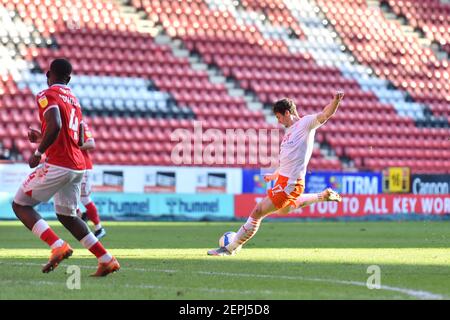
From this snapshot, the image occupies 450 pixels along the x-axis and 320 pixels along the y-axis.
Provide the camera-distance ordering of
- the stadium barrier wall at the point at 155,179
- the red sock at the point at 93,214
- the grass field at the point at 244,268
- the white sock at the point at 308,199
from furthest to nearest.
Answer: the stadium barrier wall at the point at 155,179
the red sock at the point at 93,214
the white sock at the point at 308,199
the grass field at the point at 244,268

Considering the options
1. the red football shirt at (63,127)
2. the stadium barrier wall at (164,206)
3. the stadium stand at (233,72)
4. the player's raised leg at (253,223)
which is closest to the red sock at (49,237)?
the red football shirt at (63,127)

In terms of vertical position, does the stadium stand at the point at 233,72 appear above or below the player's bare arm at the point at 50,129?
above

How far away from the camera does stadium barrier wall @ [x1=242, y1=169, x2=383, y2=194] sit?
28656 mm

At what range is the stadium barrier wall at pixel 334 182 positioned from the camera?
94.0ft

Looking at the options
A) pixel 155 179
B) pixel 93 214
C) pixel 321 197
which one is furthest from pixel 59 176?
pixel 155 179

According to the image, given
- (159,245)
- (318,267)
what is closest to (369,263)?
(318,267)

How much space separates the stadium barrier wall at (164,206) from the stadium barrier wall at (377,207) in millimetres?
837

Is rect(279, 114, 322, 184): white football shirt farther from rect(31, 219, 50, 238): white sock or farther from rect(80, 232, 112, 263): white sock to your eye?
rect(31, 219, 50, 238): white sock

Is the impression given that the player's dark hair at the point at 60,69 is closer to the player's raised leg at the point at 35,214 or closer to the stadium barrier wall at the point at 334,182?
the player's raised leg at the point at 35,214

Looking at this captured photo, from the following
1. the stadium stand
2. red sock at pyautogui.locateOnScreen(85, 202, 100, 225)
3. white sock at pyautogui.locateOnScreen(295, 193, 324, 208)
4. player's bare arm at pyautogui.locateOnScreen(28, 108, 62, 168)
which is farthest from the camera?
the stadium stand

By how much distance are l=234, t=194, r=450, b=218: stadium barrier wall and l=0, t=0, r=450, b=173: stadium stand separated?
955 mm

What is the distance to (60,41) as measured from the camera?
32.5m

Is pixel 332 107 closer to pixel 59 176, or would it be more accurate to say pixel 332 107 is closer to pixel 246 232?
pixel 246 232

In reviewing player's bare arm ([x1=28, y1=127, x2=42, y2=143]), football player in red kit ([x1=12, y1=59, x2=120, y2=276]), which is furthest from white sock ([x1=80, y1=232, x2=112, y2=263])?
Answer: player's bare arm ([x1=28, y1=127, x2=42, y2=143])
